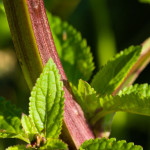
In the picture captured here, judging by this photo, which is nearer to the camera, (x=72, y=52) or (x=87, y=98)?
(x=87, y=98)

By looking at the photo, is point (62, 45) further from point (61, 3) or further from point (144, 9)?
point (144, 9)

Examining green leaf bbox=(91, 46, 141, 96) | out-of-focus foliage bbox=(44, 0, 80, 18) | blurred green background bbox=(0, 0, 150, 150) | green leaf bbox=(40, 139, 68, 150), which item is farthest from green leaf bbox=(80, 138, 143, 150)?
blurred green background bbox=(0, 0, 150, 150)

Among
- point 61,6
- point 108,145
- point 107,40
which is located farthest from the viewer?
point 107,40

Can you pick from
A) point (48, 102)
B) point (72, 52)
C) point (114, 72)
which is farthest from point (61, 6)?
point (48, 102)

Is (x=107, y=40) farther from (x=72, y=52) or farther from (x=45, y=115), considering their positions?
(x=45, y=115)

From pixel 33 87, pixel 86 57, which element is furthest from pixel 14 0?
pixel 86 57

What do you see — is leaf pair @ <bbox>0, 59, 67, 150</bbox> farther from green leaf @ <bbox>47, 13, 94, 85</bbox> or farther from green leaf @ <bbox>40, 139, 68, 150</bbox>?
green leaf @ <bbox>47, 13, 94, 85</bbox>

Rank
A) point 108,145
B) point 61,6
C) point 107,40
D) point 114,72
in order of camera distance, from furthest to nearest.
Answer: point 107,40, point 61,6, point 114,72, point 108,145

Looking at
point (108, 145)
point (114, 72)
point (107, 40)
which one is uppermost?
point (107, 40)
